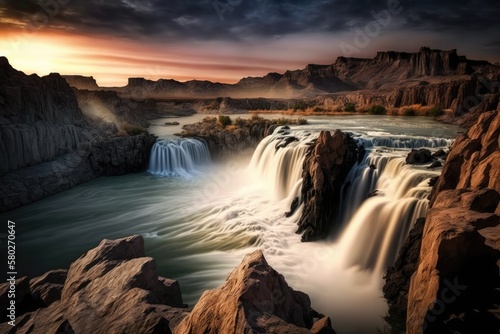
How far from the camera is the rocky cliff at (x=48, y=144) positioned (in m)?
19.0

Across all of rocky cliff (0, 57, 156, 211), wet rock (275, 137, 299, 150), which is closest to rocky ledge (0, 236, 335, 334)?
rocky cliff (0, 57, 156, 211)

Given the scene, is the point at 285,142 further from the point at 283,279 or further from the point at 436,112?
the point at 436,112

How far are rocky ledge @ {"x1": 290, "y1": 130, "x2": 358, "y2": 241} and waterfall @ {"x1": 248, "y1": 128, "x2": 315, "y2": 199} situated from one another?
337cm

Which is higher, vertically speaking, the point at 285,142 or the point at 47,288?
the point at 285,142

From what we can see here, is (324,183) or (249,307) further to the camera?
(324,183)

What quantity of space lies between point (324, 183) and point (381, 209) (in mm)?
2825

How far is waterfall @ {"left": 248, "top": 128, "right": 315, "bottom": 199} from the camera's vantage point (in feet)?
61.9

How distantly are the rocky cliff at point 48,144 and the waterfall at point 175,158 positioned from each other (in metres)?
1.05

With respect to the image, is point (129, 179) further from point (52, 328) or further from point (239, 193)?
point (52, 328)

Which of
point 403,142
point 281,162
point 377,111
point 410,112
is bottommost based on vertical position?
point 281,162

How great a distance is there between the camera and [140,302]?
644 cm

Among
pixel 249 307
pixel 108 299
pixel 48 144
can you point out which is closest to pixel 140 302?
pixel 108 299

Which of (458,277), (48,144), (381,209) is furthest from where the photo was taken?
(48,144)

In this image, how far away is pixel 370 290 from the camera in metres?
9.84
